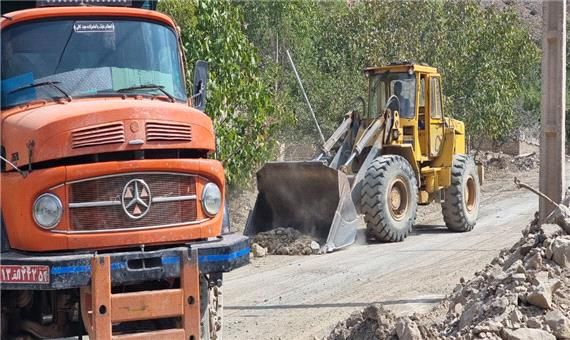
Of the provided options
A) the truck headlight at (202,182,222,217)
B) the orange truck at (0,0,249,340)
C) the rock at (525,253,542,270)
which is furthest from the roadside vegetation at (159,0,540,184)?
the truck headlight at (202,182,222,217)

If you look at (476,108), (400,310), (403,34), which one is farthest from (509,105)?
(400,310)

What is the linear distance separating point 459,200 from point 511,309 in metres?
9.80

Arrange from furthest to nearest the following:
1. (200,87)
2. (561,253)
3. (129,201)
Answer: (200,87)
(561,253)
(129,201)

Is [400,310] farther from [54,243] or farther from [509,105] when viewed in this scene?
[509,105]

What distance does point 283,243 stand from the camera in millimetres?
13984

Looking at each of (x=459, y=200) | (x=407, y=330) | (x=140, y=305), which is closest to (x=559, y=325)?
(x=407, y=330)

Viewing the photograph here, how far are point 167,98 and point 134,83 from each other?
289 mm

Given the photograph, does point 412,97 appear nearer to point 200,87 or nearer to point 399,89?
point 399,89

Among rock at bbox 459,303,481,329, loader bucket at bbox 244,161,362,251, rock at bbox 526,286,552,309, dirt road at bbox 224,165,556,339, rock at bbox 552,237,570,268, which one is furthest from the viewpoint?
loader bucket at bbox 244,161,362,251

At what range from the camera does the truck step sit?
6148 mm

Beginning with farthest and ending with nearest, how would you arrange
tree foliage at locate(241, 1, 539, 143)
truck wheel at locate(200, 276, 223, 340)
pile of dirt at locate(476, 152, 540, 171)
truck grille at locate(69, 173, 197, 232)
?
pile of dirt at locate(476, 152, 540, 171) → tree foliage at locate(241, 1, 539, 143) → truck wheel at locate(200, 276, 223, 340) → truck grille at locate(69, 173, 197, 232)

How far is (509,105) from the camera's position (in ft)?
90.9

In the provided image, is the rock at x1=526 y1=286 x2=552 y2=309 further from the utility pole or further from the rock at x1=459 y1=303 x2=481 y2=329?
the utility pole

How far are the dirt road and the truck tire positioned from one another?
288mm
